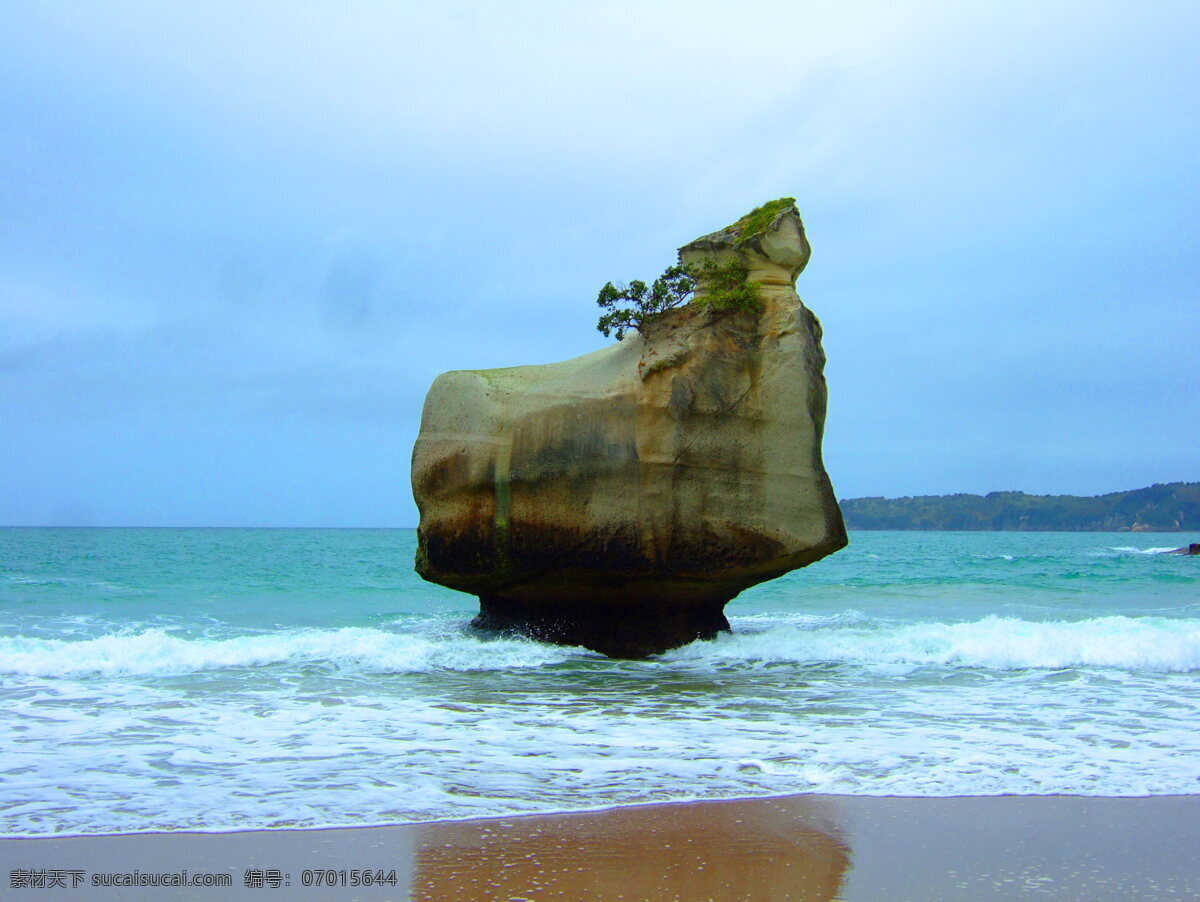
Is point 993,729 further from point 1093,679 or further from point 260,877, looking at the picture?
point 260,877

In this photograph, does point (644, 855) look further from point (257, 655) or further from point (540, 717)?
point (257, 655)

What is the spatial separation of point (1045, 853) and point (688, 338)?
801 cm

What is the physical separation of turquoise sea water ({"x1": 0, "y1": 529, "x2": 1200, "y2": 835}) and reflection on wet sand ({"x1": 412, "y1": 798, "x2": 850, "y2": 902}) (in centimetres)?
41

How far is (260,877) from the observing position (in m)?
4.94

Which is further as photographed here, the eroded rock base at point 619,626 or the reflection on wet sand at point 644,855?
the eroded rock base at point 619,626

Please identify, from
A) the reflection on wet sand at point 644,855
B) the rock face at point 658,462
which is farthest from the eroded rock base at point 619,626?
the reflection on wet sand at point 644,855

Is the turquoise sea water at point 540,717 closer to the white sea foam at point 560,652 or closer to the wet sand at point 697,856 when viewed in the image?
the white sea foam at point 560,652

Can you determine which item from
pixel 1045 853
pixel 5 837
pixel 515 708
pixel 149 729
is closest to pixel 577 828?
pixel 1045 853

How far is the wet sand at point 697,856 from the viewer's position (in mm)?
4734

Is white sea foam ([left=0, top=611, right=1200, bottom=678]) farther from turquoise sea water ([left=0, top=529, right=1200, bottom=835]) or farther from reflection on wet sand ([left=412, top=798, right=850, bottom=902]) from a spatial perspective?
reflection on wet sand ([left=412, top=798, right=850, bottom=902])

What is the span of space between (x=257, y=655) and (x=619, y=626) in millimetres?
4554

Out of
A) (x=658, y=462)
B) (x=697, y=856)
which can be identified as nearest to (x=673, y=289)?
(x=658, y=462)

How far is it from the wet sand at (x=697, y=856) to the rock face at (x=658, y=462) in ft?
20.1

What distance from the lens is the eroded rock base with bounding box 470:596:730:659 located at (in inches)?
527
